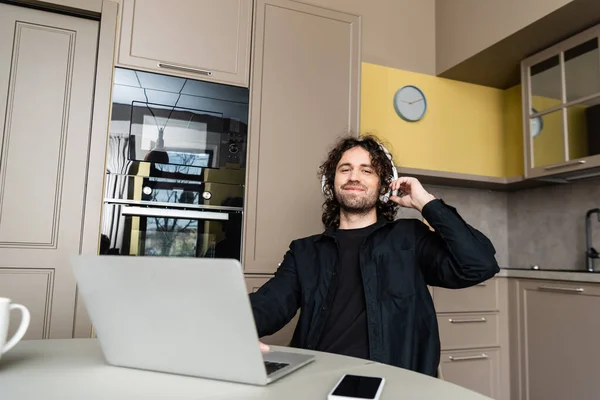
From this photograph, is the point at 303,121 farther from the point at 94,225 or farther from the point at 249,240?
the point at 94,225

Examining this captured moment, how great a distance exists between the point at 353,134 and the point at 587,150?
3.91ft

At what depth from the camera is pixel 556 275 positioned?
2.39 metres

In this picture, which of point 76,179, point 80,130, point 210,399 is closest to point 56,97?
point 80,130

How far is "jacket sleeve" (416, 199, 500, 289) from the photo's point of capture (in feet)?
4.56

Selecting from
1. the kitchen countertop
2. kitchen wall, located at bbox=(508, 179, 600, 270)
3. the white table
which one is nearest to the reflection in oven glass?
the white table

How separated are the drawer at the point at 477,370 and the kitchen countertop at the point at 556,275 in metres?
0.46

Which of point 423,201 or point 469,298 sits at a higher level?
point 423,201

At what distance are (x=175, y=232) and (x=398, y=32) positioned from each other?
200cm

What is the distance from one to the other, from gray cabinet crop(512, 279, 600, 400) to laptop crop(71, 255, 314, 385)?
198cm

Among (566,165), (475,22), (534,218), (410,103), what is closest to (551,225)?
(534,218)

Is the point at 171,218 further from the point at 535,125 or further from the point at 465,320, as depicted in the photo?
the point at 535,125

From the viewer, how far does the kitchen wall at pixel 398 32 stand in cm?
308

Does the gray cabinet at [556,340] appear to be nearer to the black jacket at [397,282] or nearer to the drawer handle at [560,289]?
the drawer handle at [560,289]

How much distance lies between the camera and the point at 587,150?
2.47 m
